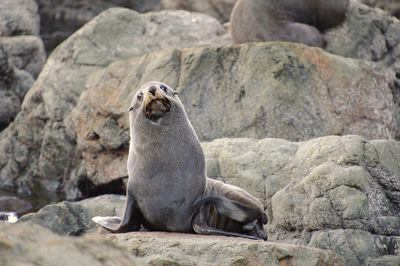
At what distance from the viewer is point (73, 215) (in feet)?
24.3

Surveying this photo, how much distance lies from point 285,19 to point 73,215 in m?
6.01

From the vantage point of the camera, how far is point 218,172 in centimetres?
715

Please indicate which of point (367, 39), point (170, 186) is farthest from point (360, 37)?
point (170, 186)

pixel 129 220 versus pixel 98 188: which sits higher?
pixel 129 220

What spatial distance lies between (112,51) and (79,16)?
7245 mm

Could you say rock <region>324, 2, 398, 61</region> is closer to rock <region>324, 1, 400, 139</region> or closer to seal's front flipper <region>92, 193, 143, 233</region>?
rock <region>324, 1, 400, 139</region>

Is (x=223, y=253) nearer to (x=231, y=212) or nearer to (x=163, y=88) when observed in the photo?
(x=231, y=212)

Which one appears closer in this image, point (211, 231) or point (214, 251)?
point (214, 251)

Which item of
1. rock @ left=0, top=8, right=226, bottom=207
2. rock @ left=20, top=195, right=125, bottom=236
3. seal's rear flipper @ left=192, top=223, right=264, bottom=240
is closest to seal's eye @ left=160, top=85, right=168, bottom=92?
seal's rear flipper @ left=192, top=223, right=264, bottom=240

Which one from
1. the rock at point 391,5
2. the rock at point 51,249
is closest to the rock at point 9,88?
the rock at point 391,5

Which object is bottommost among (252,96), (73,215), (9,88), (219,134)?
(9,88)

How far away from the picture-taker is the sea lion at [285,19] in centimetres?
1109

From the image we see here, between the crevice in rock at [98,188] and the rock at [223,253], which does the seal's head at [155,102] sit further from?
the crevice in rock at [98,188]

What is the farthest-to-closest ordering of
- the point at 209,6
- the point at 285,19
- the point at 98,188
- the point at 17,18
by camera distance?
the point at 209,6 < the point at 17,18 < the point at 285,19 < the point at 98,188
